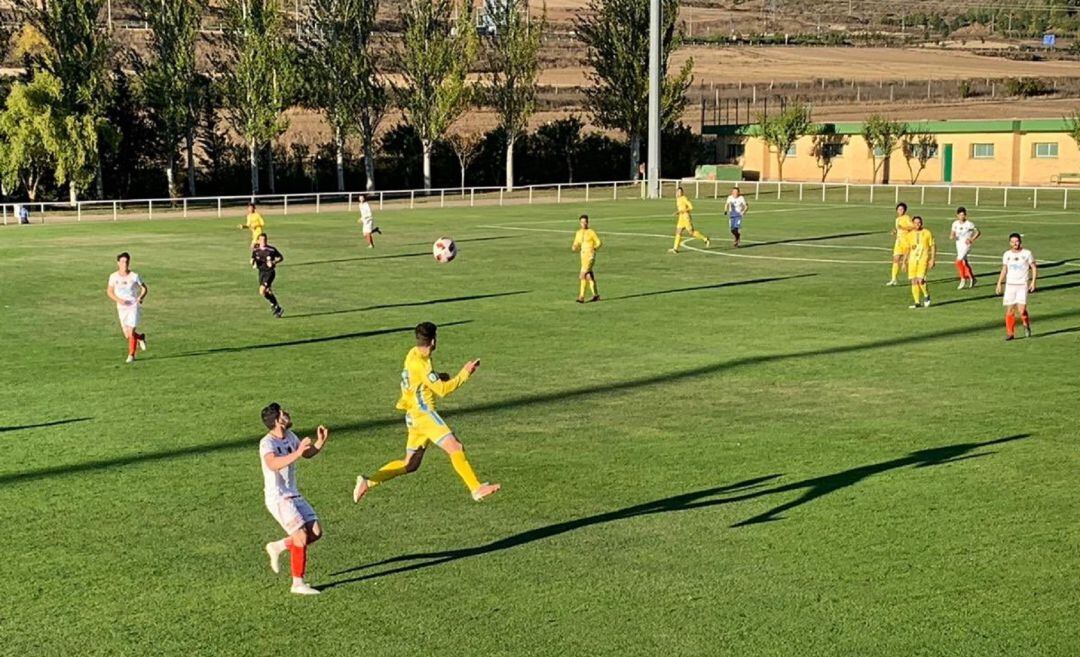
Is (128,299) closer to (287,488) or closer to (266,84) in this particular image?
(287,488)

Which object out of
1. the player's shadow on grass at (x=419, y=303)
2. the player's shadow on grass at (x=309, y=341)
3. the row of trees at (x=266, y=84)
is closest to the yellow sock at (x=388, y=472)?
the player's shadow on grass at (x=309, y=341)

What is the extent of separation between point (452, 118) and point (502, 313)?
59.5 meters

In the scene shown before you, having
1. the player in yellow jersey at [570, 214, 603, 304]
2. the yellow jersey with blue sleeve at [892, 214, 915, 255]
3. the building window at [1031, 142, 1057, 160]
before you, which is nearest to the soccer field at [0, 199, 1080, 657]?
the player in yellow jersey at [570, 214, 603, 304]

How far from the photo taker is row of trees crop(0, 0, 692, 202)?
71312 millimetres

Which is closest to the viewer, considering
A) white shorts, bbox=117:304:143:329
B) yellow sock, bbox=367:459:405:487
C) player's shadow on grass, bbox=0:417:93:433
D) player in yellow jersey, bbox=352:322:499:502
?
player in yellow jersey, bbox=352:322:499:502

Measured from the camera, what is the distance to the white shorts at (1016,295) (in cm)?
2395

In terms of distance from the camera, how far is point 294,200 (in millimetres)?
78312

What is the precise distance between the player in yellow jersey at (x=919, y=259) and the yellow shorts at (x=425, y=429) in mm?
17336

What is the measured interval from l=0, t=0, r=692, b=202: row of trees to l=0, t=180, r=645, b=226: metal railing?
122 inches

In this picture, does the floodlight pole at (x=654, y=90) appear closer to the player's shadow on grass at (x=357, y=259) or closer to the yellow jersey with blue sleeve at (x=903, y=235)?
the player's shadow on grass at (x=357, y=259)

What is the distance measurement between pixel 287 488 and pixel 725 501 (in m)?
4.83

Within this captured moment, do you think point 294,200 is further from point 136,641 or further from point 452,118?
point 136,641

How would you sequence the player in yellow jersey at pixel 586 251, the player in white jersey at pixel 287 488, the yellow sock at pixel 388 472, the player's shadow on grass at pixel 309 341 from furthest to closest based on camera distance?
1. the player in yellow jersey at pixel 586 251
2. the player's shadow on grass at pixel 309 341
3. the yellow sock at pixel 388 472
4. the player in white jersey at pixel 287 488

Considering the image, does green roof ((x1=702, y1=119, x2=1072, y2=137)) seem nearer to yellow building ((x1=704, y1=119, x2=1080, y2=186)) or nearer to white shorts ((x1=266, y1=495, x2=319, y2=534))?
yellow building ((x1=704, y1=119, x2=1080, y2=186))
